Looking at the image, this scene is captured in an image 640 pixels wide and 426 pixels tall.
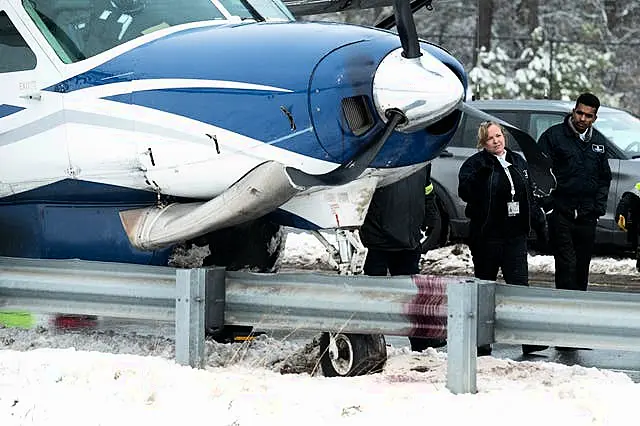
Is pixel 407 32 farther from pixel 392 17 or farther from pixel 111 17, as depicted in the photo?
pixel 392 17

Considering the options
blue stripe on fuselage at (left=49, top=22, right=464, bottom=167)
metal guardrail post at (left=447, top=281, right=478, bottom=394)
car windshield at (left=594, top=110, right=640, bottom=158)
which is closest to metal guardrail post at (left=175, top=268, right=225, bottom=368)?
blue stripe on fuselage at (left=49, top=22, right=464, bottom=167)

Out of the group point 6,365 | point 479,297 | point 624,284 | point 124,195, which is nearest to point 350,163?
point 479,297

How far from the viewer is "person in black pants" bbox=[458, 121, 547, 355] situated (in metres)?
9.41

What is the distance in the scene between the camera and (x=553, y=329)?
631 centimetres

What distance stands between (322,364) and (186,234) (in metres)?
1.05

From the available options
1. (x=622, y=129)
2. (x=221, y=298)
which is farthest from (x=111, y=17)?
(x=622, y=129)

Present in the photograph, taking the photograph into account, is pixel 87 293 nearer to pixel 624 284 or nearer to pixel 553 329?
pixel 553 329

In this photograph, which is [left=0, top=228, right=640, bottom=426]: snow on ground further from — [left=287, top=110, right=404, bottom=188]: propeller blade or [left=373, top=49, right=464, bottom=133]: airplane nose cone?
[left=373, top=49, right=464, bottom=133]: airplane nose cone

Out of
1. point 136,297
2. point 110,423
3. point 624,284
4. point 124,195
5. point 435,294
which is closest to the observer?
point 110,423

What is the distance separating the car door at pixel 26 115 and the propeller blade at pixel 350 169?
1.72m

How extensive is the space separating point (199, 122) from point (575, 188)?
151 inches

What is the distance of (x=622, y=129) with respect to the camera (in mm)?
15891

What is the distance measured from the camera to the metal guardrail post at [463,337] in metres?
6.28

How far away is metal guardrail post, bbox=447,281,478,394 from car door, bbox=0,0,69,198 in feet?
9.32
